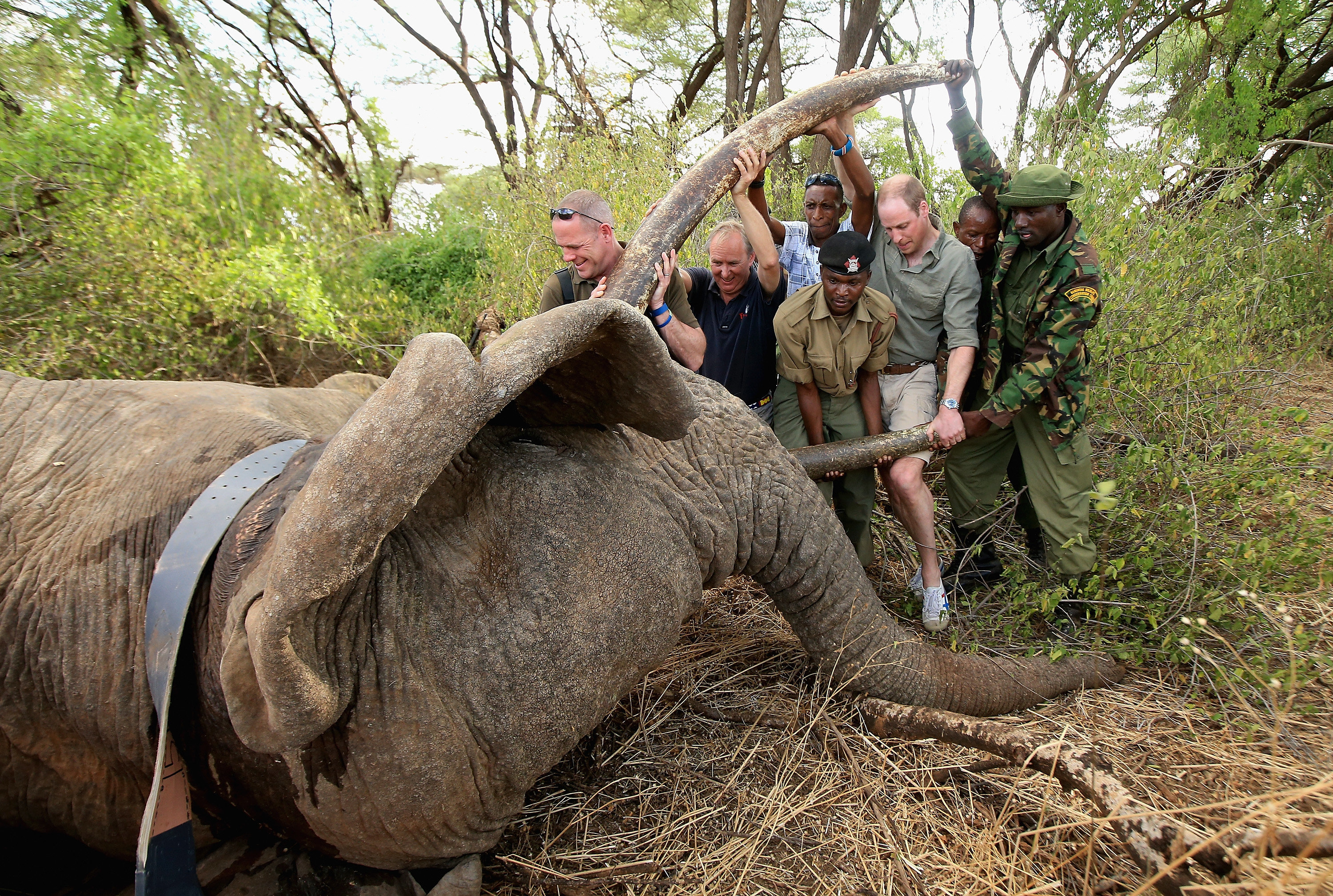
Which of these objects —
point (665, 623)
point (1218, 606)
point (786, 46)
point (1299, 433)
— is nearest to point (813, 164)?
point (1299, 433)

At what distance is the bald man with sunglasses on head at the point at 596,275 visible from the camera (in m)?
3.34

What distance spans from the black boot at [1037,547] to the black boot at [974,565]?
7.5 inches

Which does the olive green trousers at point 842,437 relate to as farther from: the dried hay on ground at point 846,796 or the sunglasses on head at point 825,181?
the sunglasses on head at point 825,181

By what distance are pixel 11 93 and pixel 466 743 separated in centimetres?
629

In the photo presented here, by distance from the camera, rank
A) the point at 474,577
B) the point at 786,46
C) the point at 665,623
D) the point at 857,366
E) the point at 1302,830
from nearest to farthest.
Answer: the point at 1302,830 → the point at 474,577 → the point at 665,623 → the point at 857,366 → the point at 786,46

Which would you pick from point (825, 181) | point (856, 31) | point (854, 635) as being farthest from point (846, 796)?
point (856, 31)

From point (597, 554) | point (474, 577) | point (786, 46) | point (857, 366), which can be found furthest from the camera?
point (786, 46)

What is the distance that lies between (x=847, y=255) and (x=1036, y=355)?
103cm

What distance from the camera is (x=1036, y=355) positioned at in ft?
11.6

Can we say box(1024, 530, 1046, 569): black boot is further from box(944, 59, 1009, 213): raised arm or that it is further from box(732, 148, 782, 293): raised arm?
box(732, 148, 782, 293): raised arm

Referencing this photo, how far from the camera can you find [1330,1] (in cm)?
891

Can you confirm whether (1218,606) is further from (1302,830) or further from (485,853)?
(485,853)

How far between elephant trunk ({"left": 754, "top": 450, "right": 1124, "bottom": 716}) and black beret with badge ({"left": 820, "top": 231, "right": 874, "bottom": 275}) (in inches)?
49.5

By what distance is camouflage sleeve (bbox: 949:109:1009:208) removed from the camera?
3.94 meters
